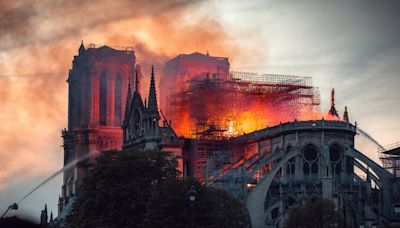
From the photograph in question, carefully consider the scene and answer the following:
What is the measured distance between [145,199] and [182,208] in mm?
8339

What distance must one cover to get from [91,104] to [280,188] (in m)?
57.8

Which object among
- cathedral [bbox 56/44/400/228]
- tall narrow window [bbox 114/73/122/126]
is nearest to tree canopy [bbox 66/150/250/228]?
cathedral [bbox 56/44/400/228]

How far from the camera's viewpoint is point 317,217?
92.6m

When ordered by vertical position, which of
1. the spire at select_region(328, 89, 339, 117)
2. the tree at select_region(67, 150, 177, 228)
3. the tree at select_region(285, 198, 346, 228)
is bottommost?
the tree at select_region(285, 198, 346, 228)

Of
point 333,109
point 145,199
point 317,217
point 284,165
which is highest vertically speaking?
point 333,109

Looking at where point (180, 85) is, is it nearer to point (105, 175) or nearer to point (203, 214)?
point (105, 175)

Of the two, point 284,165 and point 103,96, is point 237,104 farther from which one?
point 103,96

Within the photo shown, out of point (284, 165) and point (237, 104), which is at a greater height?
point (237, 104)

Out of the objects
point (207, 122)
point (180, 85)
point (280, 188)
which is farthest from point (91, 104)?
point (280, 188)

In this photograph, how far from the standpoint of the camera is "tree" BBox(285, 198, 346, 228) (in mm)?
92625

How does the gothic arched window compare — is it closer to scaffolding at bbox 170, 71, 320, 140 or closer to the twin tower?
the twin tower

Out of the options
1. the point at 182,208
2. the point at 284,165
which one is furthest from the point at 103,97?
the point at 182,208

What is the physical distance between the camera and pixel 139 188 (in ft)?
303

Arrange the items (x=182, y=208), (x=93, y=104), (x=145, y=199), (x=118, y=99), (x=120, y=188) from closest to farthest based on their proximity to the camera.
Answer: (x=182, y=208), (x=145, y=199), (x=120, y=188), (x=93, y=104), (x=118, y=99)
